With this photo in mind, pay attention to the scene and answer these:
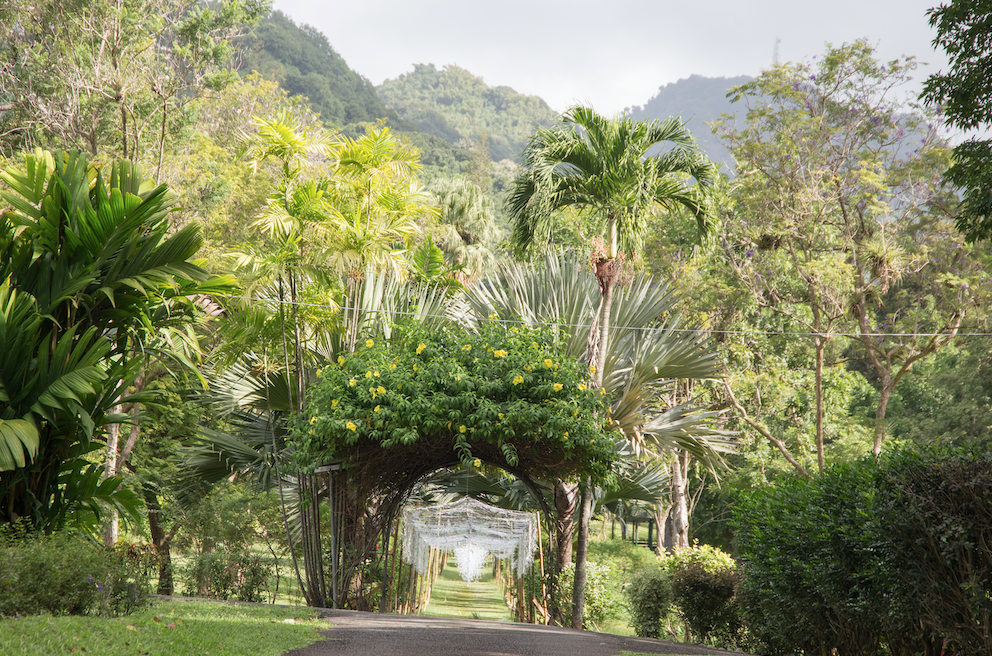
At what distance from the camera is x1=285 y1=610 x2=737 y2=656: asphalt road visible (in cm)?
516

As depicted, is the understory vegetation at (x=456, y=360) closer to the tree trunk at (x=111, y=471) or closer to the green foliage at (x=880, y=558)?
the green foliage at (x=880, y=558)

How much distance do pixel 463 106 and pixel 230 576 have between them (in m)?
72.3

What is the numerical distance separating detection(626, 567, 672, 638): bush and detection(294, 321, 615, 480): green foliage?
6.25 ft

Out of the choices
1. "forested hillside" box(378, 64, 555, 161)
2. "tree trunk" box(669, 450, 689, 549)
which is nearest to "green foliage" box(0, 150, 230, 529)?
"tree trunk" box(669, 450, 689, 549)

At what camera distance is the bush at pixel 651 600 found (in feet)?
28.2

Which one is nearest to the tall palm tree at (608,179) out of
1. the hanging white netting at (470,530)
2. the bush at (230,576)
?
the hanging white netting at (470,530)

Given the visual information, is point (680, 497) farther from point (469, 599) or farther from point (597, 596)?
point (597, 596)

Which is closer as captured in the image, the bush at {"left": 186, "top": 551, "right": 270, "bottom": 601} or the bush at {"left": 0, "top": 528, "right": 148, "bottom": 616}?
the bush at {"left": 0, "top": 528, "right": 148, "bottom": 616}

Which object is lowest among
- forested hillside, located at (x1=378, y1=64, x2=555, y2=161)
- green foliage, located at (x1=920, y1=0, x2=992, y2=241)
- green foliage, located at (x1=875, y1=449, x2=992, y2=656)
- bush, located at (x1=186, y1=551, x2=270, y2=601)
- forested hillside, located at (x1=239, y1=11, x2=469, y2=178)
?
bush, located at (x1=186, y1=551, x2=270, y2=601)

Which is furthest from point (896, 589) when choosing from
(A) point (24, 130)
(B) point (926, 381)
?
(B) point (926, 381)

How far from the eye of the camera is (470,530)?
1005cm

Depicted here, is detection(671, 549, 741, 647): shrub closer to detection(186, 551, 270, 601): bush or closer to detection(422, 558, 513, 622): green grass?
detection(422, 558, 513, 622): green grass

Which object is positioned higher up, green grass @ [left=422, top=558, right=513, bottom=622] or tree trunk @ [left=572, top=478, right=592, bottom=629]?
tree trunk @ [left=572, top=478, right=592, bottom=629]

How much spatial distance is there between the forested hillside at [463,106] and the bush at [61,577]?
63197 mm
